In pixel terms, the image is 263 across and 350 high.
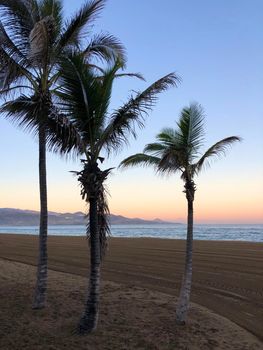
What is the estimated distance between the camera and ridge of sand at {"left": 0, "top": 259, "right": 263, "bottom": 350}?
7.98 m

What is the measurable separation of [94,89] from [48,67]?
5.36 feet

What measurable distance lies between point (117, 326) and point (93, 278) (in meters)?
1.38

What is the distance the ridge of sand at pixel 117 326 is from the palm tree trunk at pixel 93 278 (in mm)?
228

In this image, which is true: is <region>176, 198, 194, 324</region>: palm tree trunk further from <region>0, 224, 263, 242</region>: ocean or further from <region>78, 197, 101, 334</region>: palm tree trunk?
<region>0, 224, 263, 242</region>: ocean

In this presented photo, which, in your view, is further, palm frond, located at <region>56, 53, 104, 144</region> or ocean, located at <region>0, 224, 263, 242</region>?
ocean, located at <region>0, 224, 263, 242</region>

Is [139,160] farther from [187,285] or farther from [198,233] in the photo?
[198,233]

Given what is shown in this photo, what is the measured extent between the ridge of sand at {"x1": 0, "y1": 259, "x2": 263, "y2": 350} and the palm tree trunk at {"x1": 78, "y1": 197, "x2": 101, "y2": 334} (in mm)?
228

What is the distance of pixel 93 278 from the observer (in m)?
8.34

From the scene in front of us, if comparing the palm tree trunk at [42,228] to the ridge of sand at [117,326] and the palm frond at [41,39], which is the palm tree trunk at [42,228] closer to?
the ridge of sand at [117,326]

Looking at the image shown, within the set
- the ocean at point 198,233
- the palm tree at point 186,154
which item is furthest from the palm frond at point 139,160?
the ocean at point 198,233

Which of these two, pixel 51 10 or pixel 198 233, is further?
pixel 198 233

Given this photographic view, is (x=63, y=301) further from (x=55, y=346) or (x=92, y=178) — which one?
(x=92, y=178)

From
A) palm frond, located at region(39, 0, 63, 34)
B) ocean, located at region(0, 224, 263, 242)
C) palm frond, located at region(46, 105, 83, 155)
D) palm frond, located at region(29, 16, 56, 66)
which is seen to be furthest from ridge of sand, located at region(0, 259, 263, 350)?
ocean, located at region(0, 224, 263, 242)

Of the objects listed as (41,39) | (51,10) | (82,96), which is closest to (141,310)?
(82,96)
